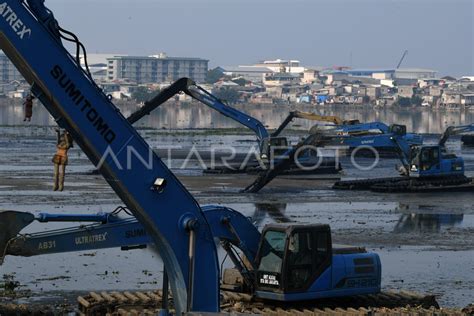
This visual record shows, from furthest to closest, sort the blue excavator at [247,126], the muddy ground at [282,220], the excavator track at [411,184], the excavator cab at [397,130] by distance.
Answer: the excavator cab at [397,130], the blue excavator at [247,126], the excavator track at [411,184], the muddy ground at [282,220]

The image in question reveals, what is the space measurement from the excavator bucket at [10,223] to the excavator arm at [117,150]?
2.80 metres

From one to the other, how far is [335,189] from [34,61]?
41189 mm

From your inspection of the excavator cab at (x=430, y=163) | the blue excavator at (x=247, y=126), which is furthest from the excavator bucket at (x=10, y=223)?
the excavator cab at (x=430, y=163)

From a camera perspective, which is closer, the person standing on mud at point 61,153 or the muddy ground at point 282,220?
the person standing on mud at point 61,153

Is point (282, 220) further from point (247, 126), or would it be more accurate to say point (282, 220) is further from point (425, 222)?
point (247, 126)

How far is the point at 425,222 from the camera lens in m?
43.2

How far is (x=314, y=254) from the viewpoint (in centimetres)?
2056

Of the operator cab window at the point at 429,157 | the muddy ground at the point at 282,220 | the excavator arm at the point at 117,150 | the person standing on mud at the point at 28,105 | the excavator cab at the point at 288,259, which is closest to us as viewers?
the excavator arm at the point at 117,150

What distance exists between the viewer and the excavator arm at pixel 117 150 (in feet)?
51.8

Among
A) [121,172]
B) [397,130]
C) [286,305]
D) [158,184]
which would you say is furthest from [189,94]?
[121,172]

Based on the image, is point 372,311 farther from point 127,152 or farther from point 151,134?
point 151,134

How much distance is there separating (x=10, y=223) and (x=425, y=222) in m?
26.6

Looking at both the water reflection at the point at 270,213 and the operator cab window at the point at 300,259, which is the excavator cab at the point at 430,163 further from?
the operator cab window at the point at 300,259

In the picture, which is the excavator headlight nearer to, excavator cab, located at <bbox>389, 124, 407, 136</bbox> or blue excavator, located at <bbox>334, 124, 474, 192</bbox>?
blue excavator, located at <bbox>334, 124, 474, 192</bbox>
